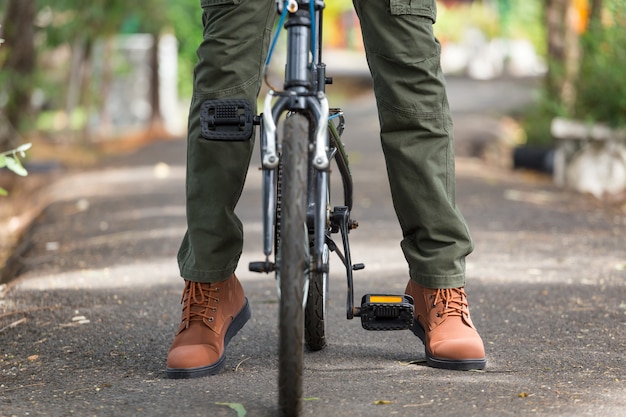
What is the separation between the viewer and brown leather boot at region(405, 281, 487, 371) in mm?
2980

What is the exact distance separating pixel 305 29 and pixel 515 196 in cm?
498

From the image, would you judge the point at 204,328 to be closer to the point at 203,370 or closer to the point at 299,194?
the point at 203,370

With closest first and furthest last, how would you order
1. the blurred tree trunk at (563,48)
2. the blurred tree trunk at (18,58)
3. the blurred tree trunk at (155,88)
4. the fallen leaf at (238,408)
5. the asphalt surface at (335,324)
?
1. the fallen leaf at (238,408)
2. the asphalt surface at (335,324)
3. the blurred tree trunk at (18,58)
4. the blurred tree trunk at (563,48)
5. the blurred tree trunk at (155,88)

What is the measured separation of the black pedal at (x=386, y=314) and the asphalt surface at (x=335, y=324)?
0.41ft

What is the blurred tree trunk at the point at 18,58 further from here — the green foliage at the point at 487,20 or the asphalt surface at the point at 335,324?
the green foliage at the point at 487,20

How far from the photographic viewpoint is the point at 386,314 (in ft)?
9.70

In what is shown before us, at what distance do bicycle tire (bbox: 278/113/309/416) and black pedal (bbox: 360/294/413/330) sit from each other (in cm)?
54

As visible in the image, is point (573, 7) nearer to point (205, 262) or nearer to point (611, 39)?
point (611, 39)

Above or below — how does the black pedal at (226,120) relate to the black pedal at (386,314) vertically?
above

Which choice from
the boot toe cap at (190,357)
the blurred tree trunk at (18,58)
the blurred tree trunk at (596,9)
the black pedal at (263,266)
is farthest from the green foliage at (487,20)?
the black pedal at (263,266)

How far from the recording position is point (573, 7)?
38.0 feet

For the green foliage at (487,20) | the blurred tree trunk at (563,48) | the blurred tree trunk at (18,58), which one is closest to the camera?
the blurred tree trunk at (18,58)

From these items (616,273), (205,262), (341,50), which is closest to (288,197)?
(205,262)

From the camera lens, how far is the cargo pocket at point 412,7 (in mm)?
2960
